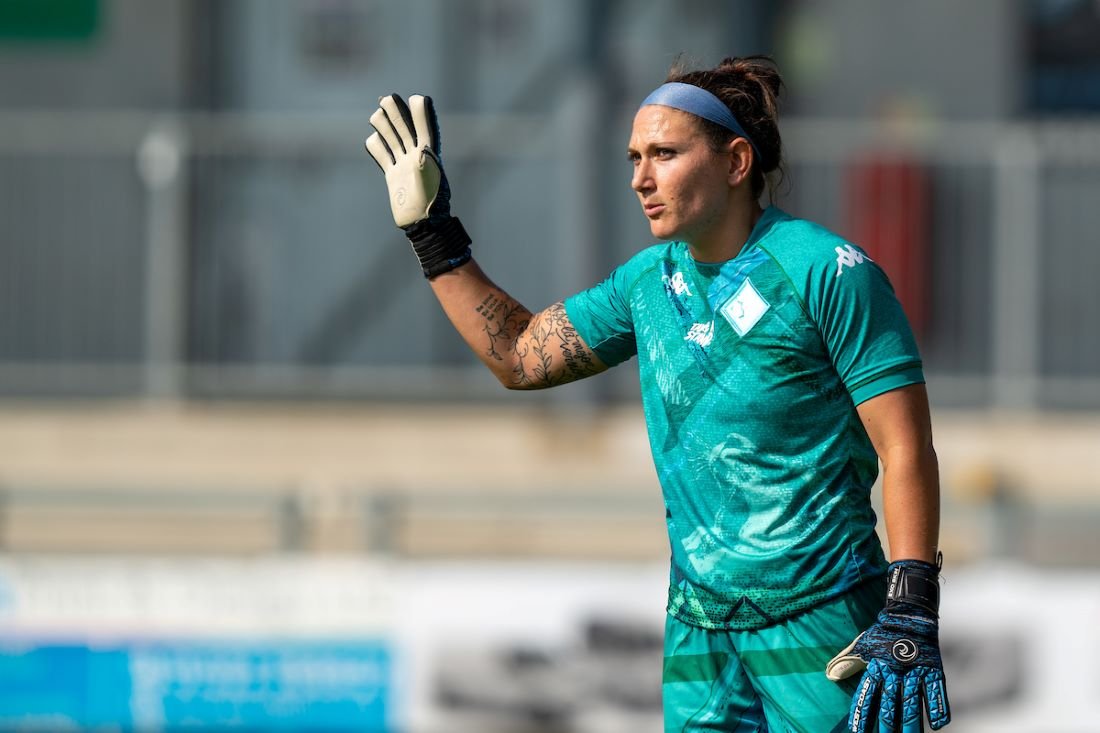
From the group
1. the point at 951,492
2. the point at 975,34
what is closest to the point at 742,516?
the point at 951,492

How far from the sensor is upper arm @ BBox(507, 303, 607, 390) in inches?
179

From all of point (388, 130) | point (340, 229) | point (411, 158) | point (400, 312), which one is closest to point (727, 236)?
point (411, 158)

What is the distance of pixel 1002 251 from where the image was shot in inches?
432

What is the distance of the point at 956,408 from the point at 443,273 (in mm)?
7021

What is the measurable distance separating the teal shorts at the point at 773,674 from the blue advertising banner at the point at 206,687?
4.79 m

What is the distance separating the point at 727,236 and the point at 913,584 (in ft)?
2.95

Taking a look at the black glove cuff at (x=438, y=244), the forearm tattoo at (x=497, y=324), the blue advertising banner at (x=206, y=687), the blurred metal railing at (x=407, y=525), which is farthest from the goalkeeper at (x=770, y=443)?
the blue advertising banner at (x=206, y=687)

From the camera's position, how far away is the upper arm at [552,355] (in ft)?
15.0

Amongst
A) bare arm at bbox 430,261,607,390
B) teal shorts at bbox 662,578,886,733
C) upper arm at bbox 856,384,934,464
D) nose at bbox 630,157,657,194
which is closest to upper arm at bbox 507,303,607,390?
bare arm at bbox 430,261,607,390

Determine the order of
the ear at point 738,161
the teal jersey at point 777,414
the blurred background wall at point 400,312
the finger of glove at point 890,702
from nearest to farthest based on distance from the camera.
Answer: the finger of glove at point 890,702 → the teal jersey at point 777,414 → the ear at point 738,161 → the blurred background wall at point 400,312

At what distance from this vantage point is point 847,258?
4.05 m

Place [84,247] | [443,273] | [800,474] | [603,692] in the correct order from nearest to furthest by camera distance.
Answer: [800,474] < [443,273] < [603,692] < [84,247]

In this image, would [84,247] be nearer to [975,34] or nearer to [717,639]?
[975,34]

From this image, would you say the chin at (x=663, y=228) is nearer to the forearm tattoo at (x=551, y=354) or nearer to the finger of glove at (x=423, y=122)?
the forearm tattoo at (x=551, y=354)
